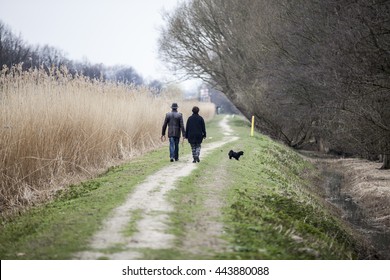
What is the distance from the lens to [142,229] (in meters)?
6.39

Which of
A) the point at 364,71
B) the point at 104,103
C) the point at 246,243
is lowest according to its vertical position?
the point at 246,243

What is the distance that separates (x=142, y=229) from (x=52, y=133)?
5927 millimetres

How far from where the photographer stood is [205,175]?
11242mm

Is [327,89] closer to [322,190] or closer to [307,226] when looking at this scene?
[322,190]

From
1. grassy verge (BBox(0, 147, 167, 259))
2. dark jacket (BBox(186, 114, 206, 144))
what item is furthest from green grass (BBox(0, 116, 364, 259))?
dark jacket (BBox(186, 114, 206, 144))

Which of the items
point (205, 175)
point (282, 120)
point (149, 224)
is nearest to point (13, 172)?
point (205, 175)

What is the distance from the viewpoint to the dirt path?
563cm

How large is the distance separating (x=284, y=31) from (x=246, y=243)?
1751cm

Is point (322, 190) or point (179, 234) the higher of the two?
point (179, 234)

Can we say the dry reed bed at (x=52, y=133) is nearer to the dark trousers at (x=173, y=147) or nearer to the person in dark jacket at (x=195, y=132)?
the dark trousers at (x=173, y=147)

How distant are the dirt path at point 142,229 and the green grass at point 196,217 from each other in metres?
0.10

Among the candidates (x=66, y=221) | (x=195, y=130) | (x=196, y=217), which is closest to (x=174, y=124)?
(x=195, y=130)

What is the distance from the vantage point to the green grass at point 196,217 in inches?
236

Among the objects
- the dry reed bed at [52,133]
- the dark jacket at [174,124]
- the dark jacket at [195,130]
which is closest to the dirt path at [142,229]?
the dry reed bed at [52,133]
